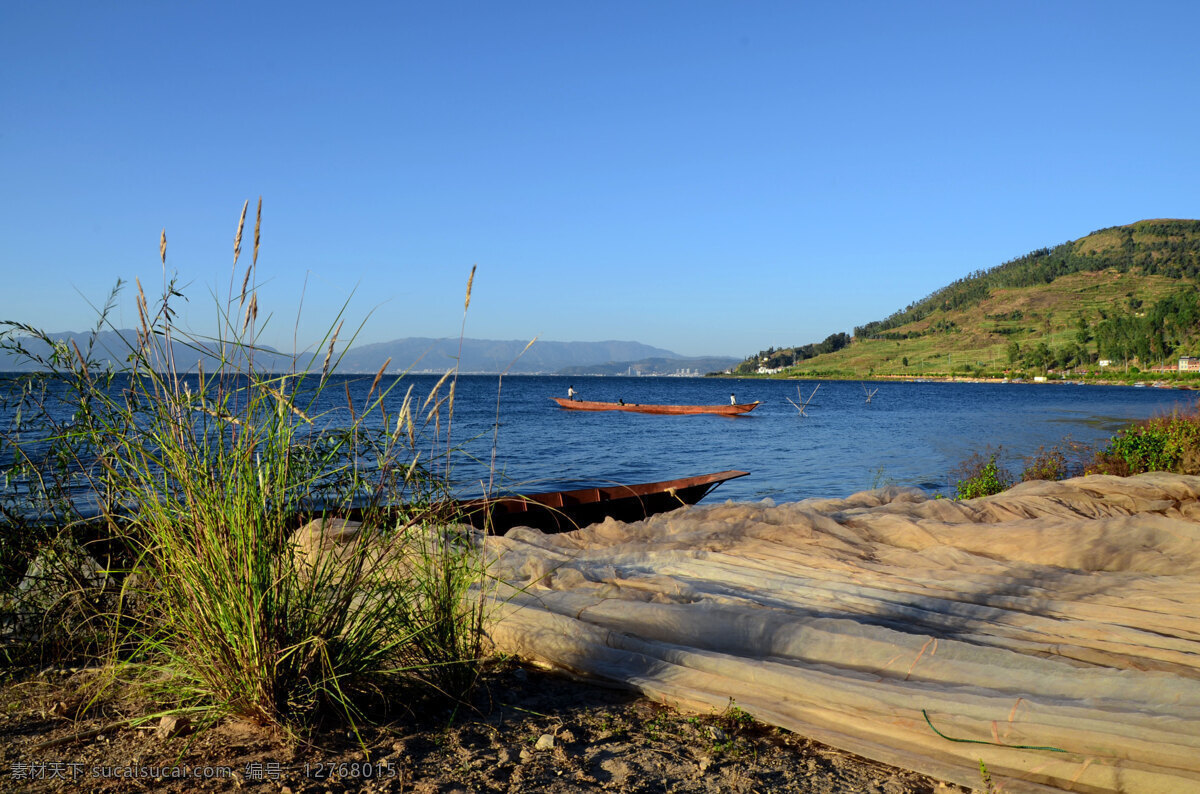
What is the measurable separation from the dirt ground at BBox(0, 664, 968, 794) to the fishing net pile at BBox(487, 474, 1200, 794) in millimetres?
148

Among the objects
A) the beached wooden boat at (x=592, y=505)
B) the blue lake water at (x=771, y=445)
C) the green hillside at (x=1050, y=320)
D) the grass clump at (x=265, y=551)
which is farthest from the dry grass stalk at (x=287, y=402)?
the green hillside at (x=1050, y=320)

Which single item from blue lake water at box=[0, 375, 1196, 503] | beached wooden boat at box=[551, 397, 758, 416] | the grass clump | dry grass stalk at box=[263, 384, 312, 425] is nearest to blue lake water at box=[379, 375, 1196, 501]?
blue lake water at box=[0, 375, 1196, 503]

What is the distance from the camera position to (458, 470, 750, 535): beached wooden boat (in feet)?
27.9

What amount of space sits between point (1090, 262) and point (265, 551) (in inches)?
7428

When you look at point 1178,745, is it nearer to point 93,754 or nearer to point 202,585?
point 202,585

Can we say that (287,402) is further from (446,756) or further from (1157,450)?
(1157,450)

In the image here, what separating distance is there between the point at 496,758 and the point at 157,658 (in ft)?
4.32

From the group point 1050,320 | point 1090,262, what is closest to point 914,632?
point 1050,320

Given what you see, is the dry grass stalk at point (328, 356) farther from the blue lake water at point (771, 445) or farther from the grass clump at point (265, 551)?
the blue lake water at point (771, 445)

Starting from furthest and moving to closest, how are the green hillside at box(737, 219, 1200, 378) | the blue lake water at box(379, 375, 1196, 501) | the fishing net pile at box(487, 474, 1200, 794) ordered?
the green hillside at box(737, 219, 1200, 378)
the blue lake water at box(379, 375, 1196, 501)
the fishing net pile at box(487, 474, 1200, 794)

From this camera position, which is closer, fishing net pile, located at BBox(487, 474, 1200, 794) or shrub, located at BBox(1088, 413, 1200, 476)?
fishing net pile, located at BBox(487, 474, 1200, 794)

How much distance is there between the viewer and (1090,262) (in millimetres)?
155500

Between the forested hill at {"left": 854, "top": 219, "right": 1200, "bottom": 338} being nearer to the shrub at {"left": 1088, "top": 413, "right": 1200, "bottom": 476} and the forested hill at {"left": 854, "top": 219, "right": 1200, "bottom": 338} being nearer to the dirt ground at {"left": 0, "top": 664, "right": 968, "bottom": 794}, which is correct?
the shrub at {"left": 1088, "top": 413, "right": 1200, "bottom": 476}

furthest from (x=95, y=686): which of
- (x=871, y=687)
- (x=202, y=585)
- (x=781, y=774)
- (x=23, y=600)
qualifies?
(x=871, y=687)
